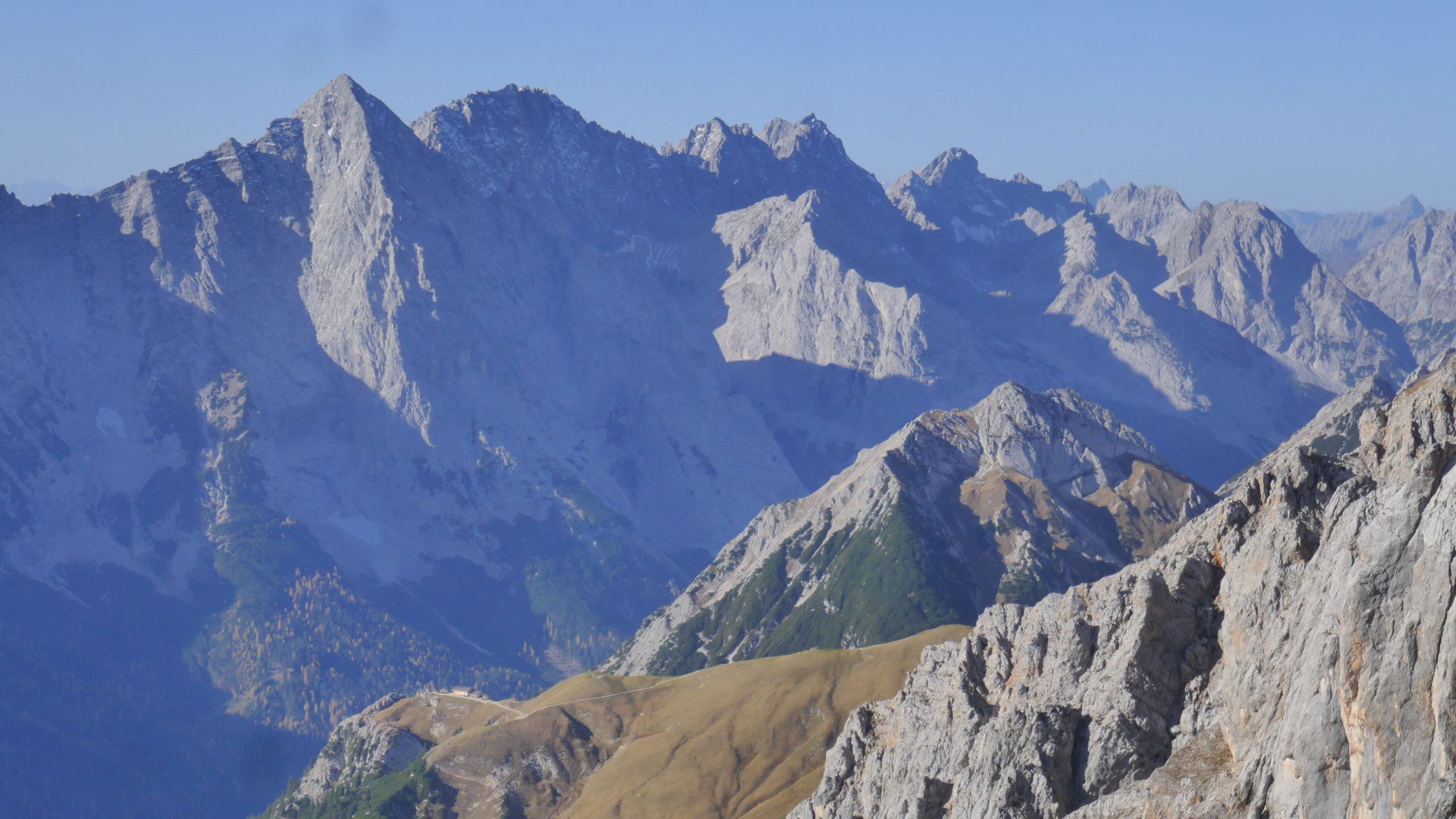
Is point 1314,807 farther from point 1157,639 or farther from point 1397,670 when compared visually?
point 1157,639

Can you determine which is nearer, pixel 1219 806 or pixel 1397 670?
pixel 1397 670

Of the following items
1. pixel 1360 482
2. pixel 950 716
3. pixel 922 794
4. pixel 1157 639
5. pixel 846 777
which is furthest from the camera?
pixel 846 777

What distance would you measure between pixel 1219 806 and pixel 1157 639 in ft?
85.0

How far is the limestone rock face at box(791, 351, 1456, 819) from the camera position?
50344mm

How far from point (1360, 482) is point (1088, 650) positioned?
75.2ft

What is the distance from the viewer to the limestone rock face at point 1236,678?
1982 inches

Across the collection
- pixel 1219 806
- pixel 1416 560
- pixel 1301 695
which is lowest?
pixel 1219 806

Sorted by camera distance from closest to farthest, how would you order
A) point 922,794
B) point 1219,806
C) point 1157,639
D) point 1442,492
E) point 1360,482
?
point 1442,492, point 1219,806, point 1360,482, point 1157,639, point 922,794

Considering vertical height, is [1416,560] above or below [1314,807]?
above

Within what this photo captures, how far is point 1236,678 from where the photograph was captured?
7281 centimetres

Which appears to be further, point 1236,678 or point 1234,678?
point 1234,678

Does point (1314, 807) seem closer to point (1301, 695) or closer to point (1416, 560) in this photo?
point (1301, 695)

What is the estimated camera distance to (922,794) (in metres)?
94.7

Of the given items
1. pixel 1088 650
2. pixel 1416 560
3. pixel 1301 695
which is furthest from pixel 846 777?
pixel 1416 560
